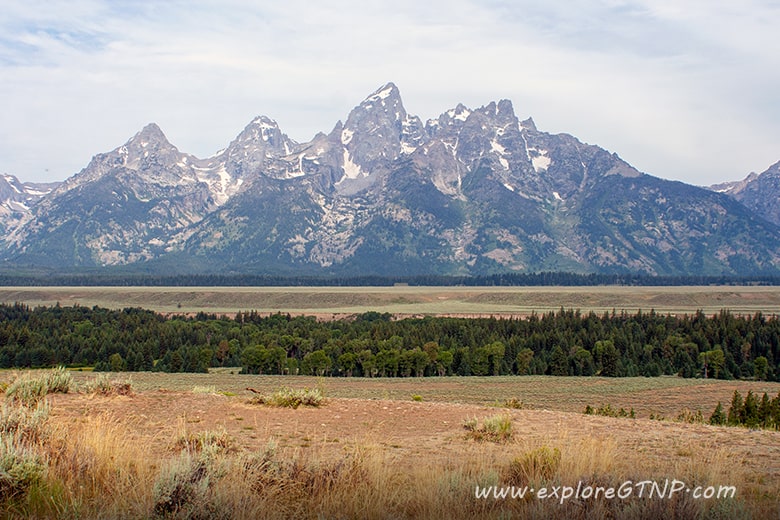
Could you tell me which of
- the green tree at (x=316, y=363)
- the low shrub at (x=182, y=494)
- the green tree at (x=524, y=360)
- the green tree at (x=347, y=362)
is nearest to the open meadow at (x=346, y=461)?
the low shrub at (x=182, y=494)

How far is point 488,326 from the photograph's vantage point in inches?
3829

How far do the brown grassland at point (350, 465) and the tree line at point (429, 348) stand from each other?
55.4m

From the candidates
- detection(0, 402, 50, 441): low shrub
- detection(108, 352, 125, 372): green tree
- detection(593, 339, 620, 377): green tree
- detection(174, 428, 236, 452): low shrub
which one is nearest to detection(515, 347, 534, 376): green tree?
detection(593, 339, 620, 377): green tree

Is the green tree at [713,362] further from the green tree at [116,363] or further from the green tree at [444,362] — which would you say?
the green tree at [116,363]

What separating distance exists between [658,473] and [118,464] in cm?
776

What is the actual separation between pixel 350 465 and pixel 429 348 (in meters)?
66.9

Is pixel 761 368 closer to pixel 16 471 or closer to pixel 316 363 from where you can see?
pixel 316 363

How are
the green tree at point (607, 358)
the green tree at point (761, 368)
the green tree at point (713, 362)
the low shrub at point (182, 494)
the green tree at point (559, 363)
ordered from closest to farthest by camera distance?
the low shrub at point (182, 494)
the green tree at point (559, 363)
the green tree at point (761, 368)
the green tree at point (607, 358)
the green tree at point (713, 362)

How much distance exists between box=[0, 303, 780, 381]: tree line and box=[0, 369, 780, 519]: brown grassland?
2182 inches

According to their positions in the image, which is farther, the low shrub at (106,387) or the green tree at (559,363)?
the green tree at (559,363)

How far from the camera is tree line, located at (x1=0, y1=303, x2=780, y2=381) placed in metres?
71.2

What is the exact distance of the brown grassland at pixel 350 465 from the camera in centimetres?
773

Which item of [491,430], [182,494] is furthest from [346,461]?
[491,430]

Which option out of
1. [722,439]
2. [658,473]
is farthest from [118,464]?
[722,439]
